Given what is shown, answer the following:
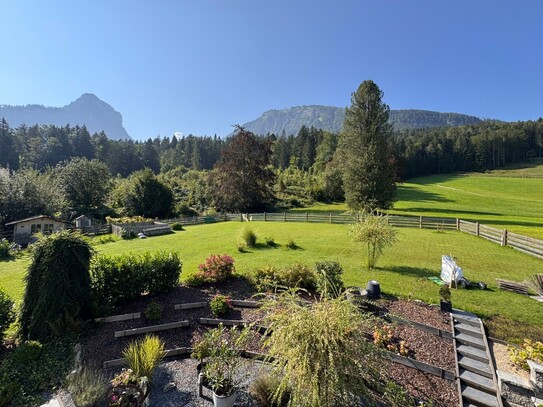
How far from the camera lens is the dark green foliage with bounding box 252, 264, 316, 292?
9445 millimetres

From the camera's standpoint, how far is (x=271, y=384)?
508cm

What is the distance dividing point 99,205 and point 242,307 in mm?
43892

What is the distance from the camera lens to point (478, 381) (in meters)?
5.81

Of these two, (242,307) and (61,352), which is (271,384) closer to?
(242,307)

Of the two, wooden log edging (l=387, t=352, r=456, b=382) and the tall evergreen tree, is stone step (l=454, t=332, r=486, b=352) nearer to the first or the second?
wooden log edging (l=387, t=352, r=456, b=382)

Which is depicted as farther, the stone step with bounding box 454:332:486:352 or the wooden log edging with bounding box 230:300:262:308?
the wooden log edging with bounding box 230:300:262:308

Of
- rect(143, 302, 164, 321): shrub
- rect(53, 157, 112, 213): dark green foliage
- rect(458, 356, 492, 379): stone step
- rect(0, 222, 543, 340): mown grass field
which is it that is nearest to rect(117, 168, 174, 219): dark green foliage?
rect(53, 157, 112, 213): dark green foliage

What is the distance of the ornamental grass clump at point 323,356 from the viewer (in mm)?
3961

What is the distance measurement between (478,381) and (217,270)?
26.0 feet

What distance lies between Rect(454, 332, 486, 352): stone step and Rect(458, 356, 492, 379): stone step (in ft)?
1.66

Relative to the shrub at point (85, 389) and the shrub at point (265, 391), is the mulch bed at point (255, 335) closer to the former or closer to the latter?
the shrub at point (85, 389)

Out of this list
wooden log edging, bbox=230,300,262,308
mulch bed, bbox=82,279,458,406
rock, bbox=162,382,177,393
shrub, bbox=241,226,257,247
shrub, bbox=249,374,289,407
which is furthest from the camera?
shrub, bbox=241,226,257,247

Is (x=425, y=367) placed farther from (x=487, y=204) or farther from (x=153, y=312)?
(x=487, y=204)

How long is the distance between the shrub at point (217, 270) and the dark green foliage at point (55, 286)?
3651 millimetres
